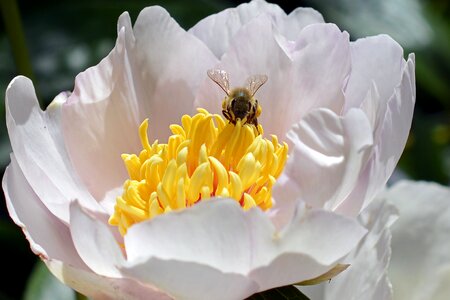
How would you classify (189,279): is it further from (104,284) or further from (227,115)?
(227,115)

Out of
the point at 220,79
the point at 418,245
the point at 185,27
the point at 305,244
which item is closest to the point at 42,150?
the point at 220,79

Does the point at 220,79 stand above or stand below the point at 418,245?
above

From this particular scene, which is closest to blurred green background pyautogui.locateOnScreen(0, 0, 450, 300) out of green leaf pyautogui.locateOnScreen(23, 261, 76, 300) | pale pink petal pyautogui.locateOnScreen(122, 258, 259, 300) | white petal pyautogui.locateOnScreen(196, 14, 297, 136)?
green leaf pyautogui.locateOnScreen(23, 261, 76, 300)

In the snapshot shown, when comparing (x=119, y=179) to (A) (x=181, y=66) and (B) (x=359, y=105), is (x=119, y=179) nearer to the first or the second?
(A) (x=181, y=66)

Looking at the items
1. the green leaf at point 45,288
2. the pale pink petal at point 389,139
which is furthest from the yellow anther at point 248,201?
the green leaf at point 45,288

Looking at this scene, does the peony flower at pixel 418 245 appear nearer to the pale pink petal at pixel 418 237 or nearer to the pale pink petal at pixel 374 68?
the pale pink petal at pixel 418 237

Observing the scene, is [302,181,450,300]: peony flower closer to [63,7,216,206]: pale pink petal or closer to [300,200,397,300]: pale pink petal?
[300,200,397,300]: pale pink petal
